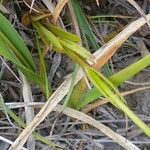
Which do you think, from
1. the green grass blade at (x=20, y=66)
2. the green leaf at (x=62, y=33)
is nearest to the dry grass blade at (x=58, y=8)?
the green leaf at (x=62, y=33)

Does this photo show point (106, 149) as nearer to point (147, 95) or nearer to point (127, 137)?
point (127, 137)

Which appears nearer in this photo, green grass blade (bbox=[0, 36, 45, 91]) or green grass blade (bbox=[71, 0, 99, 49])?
green grass blade (bbox=[0, 36, 45, 91])

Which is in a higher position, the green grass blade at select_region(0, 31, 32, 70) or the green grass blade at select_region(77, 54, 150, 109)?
the green grass blade at select_region(0, 31, 32, 70)

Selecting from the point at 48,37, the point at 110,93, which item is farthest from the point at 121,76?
the point at 48,37

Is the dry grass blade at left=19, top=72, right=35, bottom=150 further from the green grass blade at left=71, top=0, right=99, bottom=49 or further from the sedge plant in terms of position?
the green grass blade at left=71, top=0, right=99, bottom=49

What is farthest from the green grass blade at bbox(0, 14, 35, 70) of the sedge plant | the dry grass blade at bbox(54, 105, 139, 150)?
the dry grass blade at bbox(54, 105, 139, 150)

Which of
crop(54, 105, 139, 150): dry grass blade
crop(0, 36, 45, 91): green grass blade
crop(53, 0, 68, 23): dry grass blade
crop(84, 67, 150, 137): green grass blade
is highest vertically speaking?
crop(53, 0, 68, 23): dry grass blade

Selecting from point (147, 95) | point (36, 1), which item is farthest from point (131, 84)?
point (36, 1)

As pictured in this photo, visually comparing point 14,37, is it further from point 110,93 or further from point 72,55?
point 110,93
